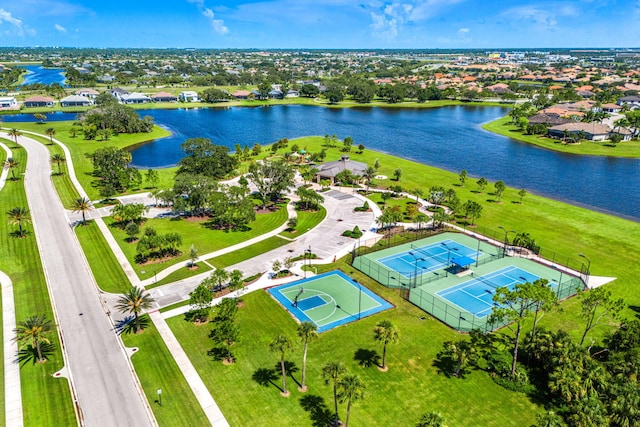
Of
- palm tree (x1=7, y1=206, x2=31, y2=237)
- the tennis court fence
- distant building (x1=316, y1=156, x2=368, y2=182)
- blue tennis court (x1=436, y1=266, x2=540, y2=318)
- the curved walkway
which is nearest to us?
the curved walkway

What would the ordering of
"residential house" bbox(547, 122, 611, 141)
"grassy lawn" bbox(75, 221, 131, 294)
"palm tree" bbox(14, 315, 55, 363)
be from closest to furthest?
1. "palm tree" bbox(14, 315, 55, 363)
2. "grassy lawn" bbox(75, 221, 131, 294)
3. "residential house" bbox(547, 122, 611, 141)

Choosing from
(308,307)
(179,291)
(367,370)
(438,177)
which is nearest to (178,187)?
(179,291)

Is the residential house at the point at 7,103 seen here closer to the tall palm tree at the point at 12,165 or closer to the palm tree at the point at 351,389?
the tall palm tree at the point at 12,165

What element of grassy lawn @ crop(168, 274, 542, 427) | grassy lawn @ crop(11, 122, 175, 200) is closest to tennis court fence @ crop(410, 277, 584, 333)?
grassy lawn @ crop(168, 274, 542, 427)

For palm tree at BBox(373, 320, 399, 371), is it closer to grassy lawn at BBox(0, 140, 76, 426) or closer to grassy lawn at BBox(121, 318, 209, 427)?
grassy lawn at BBox(121, 318, 209, 427)

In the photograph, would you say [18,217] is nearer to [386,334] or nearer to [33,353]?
[33,353]

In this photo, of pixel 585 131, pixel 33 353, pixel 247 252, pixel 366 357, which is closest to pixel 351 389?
pixel 366 357

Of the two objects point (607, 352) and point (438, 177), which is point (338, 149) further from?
point (607, 352)

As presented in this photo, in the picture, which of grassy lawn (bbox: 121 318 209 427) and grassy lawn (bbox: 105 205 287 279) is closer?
grassy lawn (bbox: 121 318 209 427)
